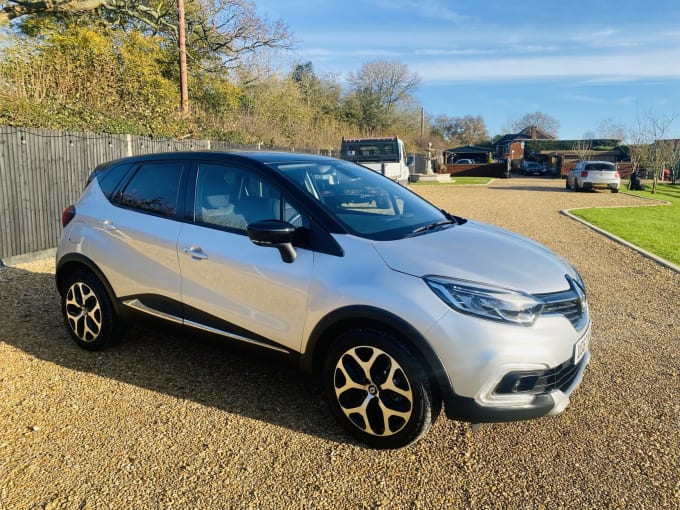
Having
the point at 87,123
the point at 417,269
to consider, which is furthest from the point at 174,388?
the point at 87,123

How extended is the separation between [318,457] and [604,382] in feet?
7.67

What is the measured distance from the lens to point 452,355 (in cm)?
255

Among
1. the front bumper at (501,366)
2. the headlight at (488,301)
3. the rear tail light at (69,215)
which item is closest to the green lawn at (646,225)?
the front bumper at (501,366)

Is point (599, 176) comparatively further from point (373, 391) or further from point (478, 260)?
point (373, 391)

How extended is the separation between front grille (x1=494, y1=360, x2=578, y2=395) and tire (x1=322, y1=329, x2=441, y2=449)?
1.23ft

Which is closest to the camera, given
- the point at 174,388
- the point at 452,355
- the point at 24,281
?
the point at 452,355

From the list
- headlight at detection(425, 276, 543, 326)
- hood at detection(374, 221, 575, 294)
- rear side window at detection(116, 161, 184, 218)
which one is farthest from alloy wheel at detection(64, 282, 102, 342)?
headlight at detection(425, 276, 543, 326)

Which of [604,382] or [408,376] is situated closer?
[408,376]

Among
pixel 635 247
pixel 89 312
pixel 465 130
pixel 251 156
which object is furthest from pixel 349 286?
pixel 465 130

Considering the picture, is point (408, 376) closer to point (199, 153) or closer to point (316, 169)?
point (316, 169)

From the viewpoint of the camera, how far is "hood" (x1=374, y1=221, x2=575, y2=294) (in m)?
2.70

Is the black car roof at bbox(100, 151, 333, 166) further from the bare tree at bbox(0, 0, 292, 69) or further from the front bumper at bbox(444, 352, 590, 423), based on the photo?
the bare tree at bbox(0, 0, 292, 69)

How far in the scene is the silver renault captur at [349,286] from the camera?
2592 millimetres

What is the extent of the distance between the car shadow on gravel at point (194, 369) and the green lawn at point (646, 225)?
24.1 ft
